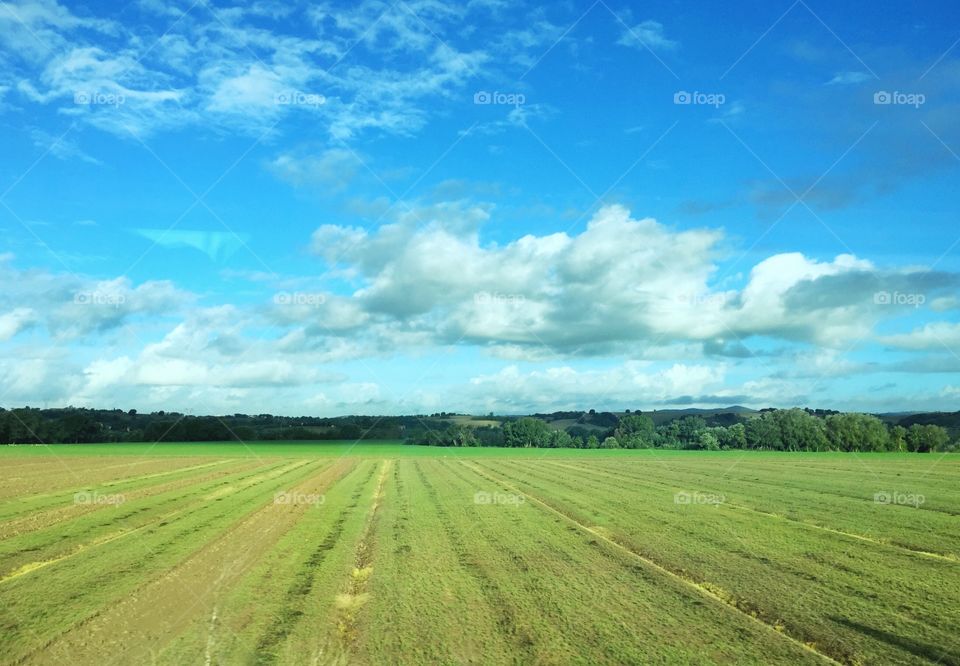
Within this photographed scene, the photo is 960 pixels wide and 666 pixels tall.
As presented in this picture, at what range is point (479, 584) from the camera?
13.4 metres

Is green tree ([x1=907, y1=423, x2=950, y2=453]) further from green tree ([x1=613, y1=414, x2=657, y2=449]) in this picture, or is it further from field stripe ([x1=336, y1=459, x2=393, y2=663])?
field stripe ([x1=336, y1=459, x2=393, y2=663])

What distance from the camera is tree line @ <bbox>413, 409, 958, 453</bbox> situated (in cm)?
12444

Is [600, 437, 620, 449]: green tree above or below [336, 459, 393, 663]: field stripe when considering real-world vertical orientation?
below

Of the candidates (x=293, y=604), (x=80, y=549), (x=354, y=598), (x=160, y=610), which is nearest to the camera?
(x=160, y=610)

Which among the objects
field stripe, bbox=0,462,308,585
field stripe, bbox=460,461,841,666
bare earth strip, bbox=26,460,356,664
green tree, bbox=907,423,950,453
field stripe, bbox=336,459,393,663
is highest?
field stripe, bbox=0,462,308,585

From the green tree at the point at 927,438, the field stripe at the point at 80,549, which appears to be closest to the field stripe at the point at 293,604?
the field stripe at the point at 80,549

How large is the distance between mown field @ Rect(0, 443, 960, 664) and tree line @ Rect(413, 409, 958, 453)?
108 m

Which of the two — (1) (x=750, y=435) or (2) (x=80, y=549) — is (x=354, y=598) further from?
(1) (x=750, y=435)

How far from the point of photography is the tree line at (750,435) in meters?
124

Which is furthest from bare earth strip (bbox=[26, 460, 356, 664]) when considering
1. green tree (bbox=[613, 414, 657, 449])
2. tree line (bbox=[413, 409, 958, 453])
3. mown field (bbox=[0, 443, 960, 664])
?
green tree (bbox=[613, 414, 657, 449])

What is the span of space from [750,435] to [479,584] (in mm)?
128712

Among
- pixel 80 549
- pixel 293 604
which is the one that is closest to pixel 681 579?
pixel 293 604

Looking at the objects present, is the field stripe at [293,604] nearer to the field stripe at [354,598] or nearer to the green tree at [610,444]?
the field stripe at [354,598]

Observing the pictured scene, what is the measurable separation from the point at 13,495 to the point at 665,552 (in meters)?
31.4
